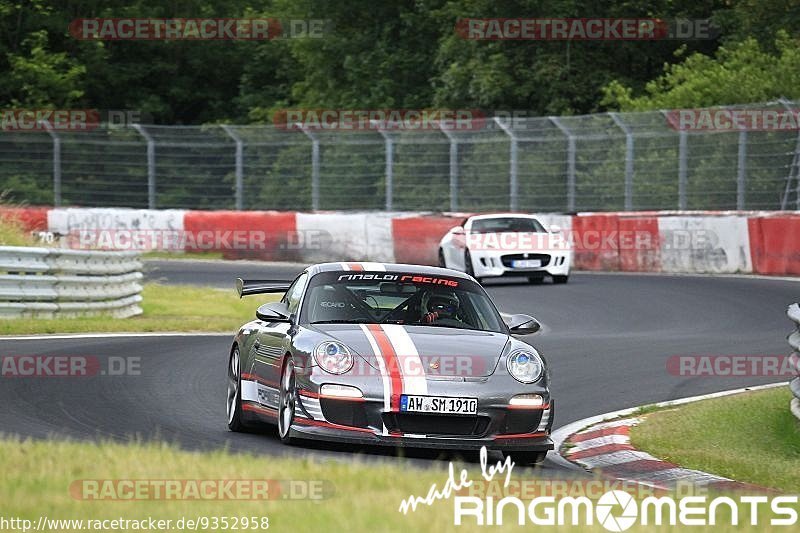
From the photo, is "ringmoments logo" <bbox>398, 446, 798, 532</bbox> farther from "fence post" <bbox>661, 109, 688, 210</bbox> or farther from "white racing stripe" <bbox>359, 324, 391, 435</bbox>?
"fence post" <bbox>661, 109, 688, 210</bbox>

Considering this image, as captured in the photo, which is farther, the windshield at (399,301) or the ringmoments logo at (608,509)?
the windshield at (399,301)

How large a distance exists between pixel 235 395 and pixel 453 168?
74.1 ft

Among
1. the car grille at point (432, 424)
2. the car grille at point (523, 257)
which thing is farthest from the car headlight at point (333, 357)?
the car grille at point (523, 257)

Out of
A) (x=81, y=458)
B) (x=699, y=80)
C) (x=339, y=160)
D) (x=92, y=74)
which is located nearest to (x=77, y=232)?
(x=339, y=160)

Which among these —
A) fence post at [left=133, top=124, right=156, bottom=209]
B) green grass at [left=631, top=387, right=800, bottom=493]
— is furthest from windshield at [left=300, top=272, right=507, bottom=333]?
fence post at [left=133, top=124, right=156, bottom=209]

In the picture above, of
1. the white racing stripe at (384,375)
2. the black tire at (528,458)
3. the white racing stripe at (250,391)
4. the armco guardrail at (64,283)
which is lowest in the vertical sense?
the armco guardrail at (64,283)

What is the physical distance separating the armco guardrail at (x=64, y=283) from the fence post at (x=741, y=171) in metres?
11.2

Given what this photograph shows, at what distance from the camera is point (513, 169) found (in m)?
32.1

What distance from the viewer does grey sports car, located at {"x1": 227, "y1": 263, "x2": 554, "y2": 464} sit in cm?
938

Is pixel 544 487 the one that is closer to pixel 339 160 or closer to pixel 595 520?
pixel 595 520

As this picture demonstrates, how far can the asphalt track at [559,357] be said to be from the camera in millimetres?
10648

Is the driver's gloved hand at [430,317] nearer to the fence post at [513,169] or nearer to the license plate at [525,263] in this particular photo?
the license plate at [525,263]

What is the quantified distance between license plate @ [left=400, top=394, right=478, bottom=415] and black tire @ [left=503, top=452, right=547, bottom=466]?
20.7 inches

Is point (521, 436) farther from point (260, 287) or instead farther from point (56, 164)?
point (56, 164)
